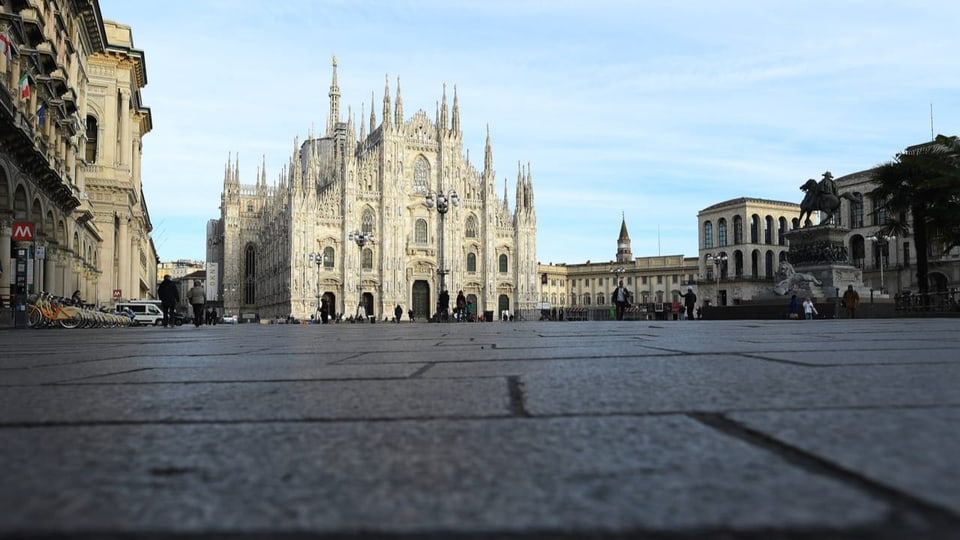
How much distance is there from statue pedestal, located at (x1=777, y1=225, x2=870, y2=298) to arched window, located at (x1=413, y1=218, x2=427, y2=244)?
33.1 m

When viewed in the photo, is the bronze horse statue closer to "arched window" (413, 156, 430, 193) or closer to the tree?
the tree

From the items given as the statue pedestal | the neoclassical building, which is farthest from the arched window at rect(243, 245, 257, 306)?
the statue pedestal

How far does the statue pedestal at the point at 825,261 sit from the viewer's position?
23.8 meters

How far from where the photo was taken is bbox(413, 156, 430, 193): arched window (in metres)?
55.4

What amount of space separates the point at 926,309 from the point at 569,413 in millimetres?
23806

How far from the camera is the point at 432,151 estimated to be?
55.9 metres

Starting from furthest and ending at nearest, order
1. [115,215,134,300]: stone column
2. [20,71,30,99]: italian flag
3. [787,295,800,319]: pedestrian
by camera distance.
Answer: [115,215,134,300]: stone column, [787,295,800,319]: pedestrian, [20,71,30,99]: italian flag

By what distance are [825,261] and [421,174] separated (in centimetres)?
3542

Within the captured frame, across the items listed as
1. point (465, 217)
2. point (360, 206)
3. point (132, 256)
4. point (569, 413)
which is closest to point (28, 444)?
point (569, 413)

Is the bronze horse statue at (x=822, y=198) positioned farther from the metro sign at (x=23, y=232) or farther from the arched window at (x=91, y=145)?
the arched window at (x=91, y=145)

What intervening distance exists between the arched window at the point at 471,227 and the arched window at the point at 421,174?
3985mm

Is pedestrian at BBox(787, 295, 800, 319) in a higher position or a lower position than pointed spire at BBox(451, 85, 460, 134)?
lower

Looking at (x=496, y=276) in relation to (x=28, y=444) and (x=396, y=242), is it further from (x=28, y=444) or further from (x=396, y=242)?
(x=28, y=444)

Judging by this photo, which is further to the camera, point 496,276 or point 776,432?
point 496,276
